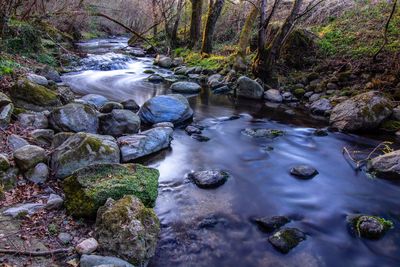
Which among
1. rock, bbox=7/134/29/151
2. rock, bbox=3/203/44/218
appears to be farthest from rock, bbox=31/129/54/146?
rock, bbox=3/203/44/218

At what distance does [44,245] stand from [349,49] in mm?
10628

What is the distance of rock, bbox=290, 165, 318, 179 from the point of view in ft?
18.8

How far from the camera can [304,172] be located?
5.75 m

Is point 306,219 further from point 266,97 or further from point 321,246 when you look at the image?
point 266,97

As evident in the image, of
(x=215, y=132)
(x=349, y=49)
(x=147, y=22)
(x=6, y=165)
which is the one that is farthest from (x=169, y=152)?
(x=147, y=22)

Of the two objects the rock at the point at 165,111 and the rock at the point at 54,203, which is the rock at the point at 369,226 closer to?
the rock at the point at 54,203

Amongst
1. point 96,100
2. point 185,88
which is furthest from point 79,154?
point 185,88

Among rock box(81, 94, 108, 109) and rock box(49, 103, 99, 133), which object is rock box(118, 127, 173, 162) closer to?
rock box(49, 103, 99, 133)

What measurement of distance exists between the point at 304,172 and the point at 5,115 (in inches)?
192

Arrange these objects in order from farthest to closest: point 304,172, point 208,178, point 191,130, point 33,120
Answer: point 191,130 < point 33,120 < point 304,172 < point 208,178

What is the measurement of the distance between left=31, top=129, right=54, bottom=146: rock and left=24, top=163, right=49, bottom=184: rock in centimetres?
90

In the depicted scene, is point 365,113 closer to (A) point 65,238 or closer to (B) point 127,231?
(B) point 127,231

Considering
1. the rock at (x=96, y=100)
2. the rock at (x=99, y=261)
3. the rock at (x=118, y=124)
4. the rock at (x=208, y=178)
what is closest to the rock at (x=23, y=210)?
the rock at (x=99, y=261)

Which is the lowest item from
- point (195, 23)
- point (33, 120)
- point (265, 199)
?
point (265, 199)
